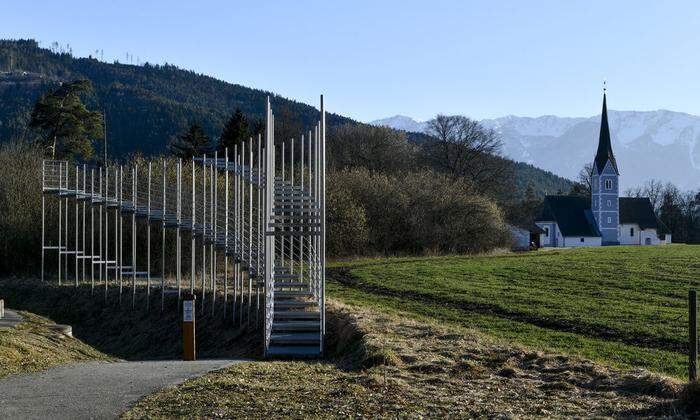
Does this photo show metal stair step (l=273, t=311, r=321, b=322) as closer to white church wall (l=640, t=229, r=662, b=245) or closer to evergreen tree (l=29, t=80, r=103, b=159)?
evergreen tree (l=29, t=80, r=103, b=159)

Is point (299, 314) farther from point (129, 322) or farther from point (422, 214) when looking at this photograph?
point (422, 214)

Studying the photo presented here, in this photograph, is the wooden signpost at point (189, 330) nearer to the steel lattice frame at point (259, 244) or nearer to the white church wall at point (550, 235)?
the steel lattice frame at point (259, 244)

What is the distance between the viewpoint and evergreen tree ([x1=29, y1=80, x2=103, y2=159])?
54.1 metres

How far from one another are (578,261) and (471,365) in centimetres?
3375

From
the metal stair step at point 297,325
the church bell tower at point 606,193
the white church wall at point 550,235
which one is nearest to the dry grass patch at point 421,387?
the metal stair step at point 297,325

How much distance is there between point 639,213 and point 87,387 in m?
101

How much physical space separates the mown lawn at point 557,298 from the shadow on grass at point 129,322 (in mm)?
4749

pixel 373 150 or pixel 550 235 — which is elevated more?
pixel 373 150

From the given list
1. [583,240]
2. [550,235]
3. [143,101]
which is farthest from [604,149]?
[143,101]

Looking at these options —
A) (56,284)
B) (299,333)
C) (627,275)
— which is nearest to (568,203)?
(627,275)

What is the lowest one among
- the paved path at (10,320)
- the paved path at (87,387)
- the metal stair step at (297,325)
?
the paved path at (10,320)

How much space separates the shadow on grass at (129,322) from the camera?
63.4 ft

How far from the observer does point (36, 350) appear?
14.1 metres

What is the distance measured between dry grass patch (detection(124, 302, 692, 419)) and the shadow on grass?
4494mm
